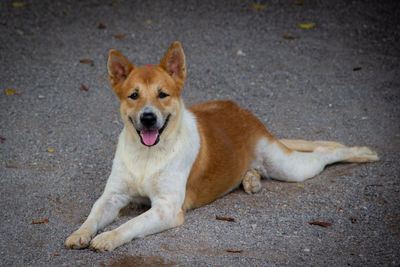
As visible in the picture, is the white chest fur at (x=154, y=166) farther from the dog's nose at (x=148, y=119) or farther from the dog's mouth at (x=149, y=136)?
the dog's nose at (x=148, y=119)

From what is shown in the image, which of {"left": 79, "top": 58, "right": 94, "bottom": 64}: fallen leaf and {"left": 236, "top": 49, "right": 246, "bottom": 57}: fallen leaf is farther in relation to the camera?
{"left": 236, "top": 49, "right": 246, "bottom": 57}: fallen leaf

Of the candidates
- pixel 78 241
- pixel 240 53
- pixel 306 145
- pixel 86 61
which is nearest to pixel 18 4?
pixel 86 61

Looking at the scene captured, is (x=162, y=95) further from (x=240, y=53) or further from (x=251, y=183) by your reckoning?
(x=240, y=53)

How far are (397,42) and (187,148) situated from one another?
7.13 metres

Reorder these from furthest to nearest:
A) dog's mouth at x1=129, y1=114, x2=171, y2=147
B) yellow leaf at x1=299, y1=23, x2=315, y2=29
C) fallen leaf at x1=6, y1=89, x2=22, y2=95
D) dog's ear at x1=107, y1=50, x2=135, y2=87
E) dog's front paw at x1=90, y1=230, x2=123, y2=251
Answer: yellow leaf at x1=299, y1=23, x2=315, y2=29 < fallen leaf at x1=6, y1=89, x2=22, y2=95 < dog's ear at x1=107, y1=50, x2=135, y2=87 < dog's mouth at x1=129, y1=114, x2=171, y2=147 < dog's front paw at x1=90, y1=230, x2=123, y2=251

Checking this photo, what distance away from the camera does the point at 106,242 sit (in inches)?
175

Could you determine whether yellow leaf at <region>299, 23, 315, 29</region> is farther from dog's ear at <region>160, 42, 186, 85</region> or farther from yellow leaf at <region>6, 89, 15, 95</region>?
dog's ear at <region>160, 42, 186, 85</region>

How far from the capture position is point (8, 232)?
15.9 ft

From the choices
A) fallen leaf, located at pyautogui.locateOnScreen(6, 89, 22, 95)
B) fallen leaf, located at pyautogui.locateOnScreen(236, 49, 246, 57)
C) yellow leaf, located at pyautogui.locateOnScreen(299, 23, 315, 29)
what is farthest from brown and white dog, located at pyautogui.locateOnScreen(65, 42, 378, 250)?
yellow leaf, located at pyautogui.locateOnScreen(299, 23, 315, 29)

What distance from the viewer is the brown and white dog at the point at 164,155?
4.82 meters

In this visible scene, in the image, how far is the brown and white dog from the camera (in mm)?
4816

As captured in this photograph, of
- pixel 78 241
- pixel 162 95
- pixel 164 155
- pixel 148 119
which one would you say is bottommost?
pixel 78 241

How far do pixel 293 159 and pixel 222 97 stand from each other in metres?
2.55

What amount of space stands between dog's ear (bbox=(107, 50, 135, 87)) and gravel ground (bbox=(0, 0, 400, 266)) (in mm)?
1378
